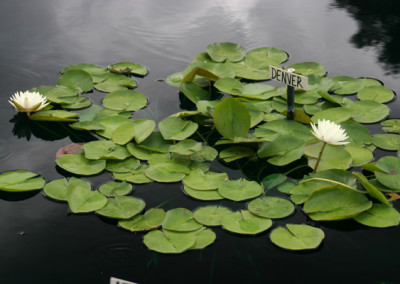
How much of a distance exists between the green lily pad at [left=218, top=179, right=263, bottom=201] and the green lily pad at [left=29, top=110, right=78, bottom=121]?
30.7 inches

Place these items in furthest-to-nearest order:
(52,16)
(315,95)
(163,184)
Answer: (52,16), (315,95), (163,184)

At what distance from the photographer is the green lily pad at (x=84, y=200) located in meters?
1.67

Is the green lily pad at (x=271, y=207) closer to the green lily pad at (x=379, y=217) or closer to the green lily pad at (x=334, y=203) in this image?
the green lily pad at (x=334, y=203)

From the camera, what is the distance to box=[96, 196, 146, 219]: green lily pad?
1.64 meters

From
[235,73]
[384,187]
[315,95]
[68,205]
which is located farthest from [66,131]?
[384,187]

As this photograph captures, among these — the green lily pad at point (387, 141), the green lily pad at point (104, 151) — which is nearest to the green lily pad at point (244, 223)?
the green lily pad at point (104, 151)

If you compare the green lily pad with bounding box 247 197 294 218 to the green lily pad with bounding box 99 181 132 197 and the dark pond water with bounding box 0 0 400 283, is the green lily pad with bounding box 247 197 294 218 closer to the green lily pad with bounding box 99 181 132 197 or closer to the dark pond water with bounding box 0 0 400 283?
the dark pond water with bounding box 0 0 400 283

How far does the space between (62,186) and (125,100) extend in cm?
63

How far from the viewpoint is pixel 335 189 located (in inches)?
66.7

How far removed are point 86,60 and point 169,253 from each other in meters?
1.52

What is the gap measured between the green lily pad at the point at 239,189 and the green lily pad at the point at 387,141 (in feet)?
1.88

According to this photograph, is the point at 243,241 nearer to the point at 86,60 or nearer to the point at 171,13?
the point at 86,60

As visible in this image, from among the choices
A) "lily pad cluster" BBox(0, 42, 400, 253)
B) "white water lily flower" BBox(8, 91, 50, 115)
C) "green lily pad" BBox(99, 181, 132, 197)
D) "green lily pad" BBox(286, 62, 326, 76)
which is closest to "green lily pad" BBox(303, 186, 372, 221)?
"lily pad cluster" BBox(0, 42, 400, 253)

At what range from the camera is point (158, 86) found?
8.12ft
